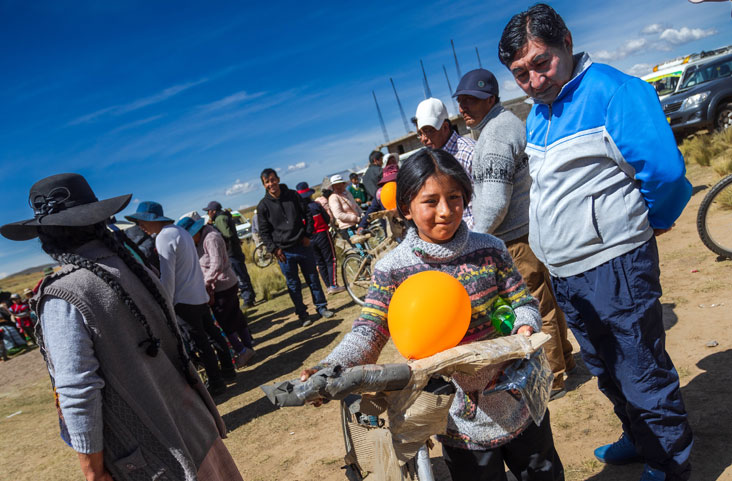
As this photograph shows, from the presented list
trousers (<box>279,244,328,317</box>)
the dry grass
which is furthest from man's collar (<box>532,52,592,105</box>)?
the dry grass

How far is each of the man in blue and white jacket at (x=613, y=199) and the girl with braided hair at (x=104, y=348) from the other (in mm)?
1901

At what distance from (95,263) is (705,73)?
15.9 m

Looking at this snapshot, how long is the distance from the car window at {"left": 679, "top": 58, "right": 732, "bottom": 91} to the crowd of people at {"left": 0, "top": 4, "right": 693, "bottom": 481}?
45.0ft

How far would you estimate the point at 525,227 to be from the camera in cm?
297

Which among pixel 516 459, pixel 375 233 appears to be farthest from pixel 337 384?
pixel 375 233

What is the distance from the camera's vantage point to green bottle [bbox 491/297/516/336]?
164cm

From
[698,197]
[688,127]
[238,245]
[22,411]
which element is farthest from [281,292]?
[688,127]

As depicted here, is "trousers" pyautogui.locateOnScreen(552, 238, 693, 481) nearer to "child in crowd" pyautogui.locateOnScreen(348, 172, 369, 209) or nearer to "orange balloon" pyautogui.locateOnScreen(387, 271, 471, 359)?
"orange balloon" pyautogui.locateOnScreen(387, 271, 471, 359)

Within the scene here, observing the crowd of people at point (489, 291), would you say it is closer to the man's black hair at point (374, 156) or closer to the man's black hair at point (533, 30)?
the man's black hair at point (533, 30)

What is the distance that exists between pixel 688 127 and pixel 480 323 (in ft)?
46.4

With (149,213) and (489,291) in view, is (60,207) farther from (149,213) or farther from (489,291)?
(149,213)

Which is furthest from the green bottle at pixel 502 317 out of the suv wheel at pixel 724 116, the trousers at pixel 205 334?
the suv wheel at pixel 724 116

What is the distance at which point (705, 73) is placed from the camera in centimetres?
1269

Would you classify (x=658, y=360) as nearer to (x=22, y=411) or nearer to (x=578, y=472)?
(x=578, y=472)
